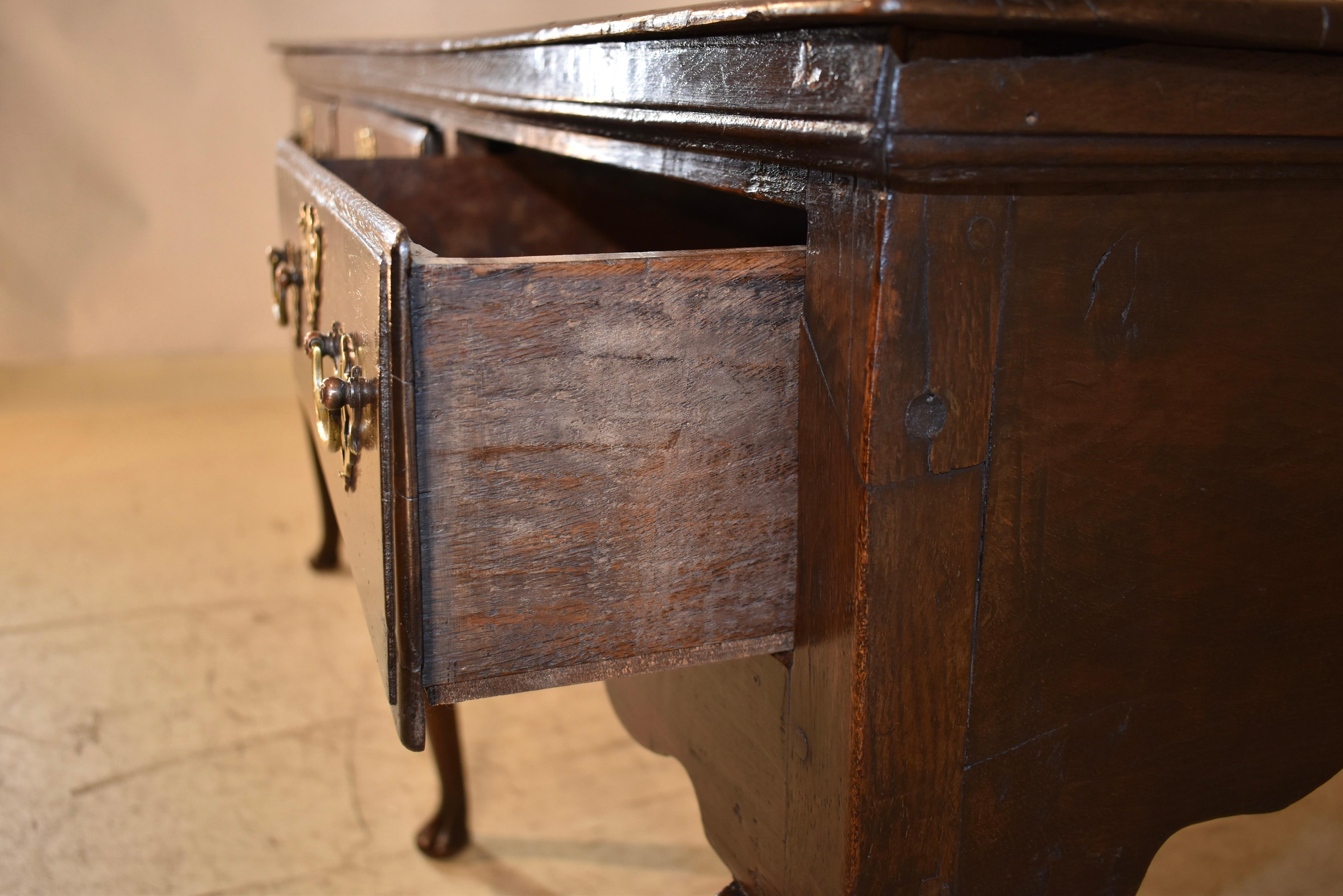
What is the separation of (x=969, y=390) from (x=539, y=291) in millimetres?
215

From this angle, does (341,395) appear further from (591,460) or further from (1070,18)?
(1070,18)

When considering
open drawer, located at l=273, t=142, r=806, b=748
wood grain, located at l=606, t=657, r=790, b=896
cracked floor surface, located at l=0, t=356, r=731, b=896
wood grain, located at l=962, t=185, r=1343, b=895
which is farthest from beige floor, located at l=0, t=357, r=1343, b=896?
open drawer, located at l=273, t=142, r=806, b=748

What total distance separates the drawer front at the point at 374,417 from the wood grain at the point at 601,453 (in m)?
0.01

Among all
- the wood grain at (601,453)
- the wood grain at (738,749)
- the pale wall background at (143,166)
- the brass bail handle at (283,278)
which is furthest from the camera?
the pale wall background at (143,166)

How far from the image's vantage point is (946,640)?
58 cm

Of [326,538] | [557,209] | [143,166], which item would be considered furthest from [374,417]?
[143,166]

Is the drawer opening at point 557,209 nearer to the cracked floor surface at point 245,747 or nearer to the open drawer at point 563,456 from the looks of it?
the open drawer at point 563,456

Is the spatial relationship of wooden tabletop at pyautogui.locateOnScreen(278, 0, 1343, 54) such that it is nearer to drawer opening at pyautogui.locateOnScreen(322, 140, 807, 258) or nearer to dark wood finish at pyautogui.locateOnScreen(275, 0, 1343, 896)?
dark wood finish at pyautogui.locateOnScreen(275, 0, 1343, 896)

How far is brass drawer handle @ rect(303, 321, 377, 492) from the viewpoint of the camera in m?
0.58

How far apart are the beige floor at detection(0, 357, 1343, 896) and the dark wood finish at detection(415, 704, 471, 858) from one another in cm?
2

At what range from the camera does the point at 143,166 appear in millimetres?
3066

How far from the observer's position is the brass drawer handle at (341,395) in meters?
0.58

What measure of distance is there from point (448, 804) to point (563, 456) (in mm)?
795

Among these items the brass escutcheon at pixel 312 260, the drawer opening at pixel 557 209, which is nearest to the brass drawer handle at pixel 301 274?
the brass escutcheon at pixel 312 260
